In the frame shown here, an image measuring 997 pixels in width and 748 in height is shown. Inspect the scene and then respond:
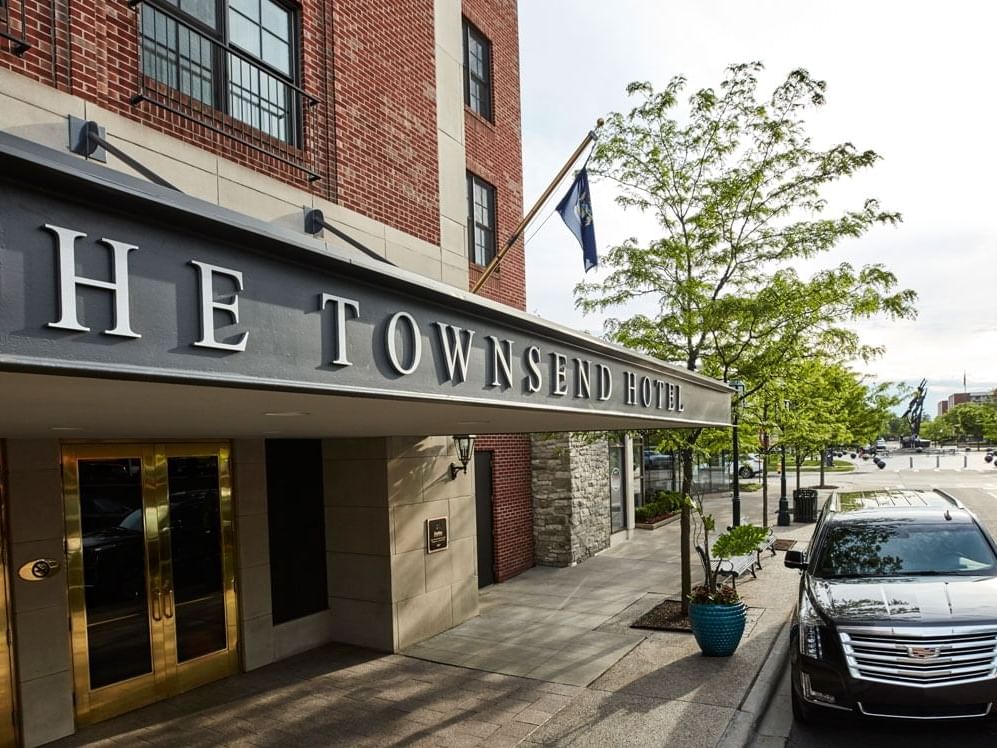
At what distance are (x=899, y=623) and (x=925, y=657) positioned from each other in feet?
0.99

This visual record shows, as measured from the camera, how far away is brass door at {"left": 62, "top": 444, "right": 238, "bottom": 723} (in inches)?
275

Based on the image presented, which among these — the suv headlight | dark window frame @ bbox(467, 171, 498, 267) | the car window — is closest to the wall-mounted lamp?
dark window frame @ bbox(467, 171, 498, 267)

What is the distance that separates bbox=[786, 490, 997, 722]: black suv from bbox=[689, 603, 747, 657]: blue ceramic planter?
1.05 meters

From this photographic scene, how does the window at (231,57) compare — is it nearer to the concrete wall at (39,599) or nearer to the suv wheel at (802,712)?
the concrete wall at (39,599)

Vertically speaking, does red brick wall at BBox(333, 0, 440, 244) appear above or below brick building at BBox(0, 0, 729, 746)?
above

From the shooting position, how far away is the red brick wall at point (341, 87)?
17.7 feet

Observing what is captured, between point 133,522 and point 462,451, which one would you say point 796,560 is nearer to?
point 462,451

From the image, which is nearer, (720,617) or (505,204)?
(720,617)

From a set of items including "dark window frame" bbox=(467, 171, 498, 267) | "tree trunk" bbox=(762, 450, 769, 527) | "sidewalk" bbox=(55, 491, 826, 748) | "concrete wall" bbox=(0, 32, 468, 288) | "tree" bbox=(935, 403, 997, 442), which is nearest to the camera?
"concrete wall" bbox=(0, 32, 468, 288)

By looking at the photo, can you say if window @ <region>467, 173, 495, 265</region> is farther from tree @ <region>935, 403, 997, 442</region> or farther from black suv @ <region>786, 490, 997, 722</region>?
tree @ <region>935, 403, 997, 442</region>

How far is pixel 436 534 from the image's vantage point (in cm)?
1002

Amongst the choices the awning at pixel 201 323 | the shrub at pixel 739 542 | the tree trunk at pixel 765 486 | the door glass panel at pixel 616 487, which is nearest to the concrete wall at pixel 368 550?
the shrub at pixel 739 542

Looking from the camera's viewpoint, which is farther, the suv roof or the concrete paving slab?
the suv roof

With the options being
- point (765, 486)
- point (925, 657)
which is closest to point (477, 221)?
point (925, 657)
